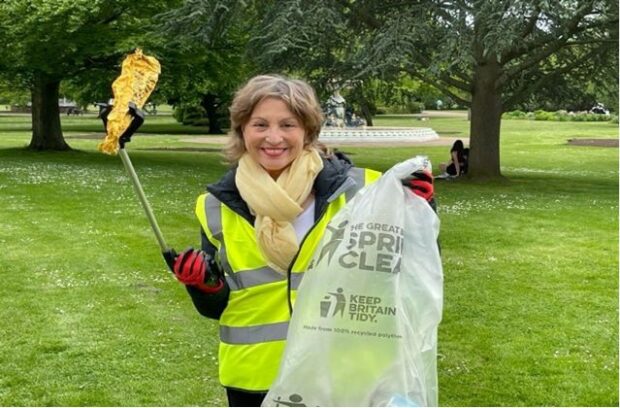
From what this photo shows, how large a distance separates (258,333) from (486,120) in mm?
16490

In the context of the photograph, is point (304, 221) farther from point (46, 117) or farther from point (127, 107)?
point (46, 117)

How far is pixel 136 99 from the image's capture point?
2480 mm

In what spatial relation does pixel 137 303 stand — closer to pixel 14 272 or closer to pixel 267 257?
pixel 14 272

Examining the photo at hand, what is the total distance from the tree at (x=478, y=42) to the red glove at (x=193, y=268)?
11801 millimetres

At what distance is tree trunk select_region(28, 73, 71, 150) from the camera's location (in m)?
24.6

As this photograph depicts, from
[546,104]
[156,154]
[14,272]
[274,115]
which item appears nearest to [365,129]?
[156,154]

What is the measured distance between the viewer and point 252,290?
2.74 metres

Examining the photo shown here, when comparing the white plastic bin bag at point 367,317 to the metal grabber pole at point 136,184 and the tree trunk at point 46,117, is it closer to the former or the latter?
the metal grabber pole at point 136,184

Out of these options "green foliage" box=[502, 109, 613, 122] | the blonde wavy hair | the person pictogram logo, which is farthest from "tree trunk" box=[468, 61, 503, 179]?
"green foliage" box=[502, 109, 613, 122]

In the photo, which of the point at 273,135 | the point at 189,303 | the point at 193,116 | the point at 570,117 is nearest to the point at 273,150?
the point at 273,135

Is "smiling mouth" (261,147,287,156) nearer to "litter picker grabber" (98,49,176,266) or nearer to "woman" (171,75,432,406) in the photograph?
"woman" (171,75,432,406)

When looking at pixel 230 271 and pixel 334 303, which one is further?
pixel 230 271

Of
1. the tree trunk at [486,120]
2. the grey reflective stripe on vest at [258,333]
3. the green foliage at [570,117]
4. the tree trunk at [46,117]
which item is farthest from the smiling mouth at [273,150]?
the green foliage at [570,117]

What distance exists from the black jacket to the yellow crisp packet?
16.3 inches
